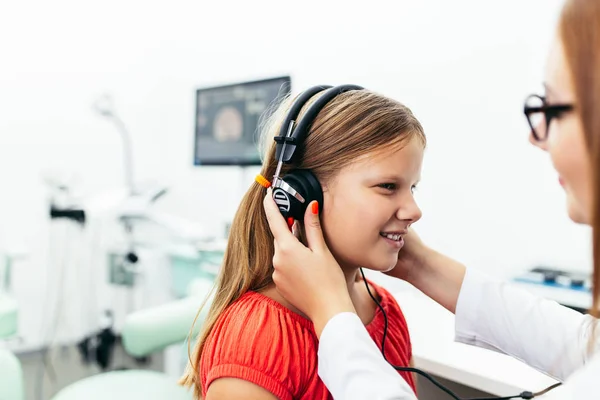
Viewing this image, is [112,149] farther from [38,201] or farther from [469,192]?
[469,192]

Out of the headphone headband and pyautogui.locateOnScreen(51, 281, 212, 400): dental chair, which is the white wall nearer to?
the headphone headband

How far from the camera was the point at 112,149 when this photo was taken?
2.86m

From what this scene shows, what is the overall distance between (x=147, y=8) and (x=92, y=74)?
0.54 m

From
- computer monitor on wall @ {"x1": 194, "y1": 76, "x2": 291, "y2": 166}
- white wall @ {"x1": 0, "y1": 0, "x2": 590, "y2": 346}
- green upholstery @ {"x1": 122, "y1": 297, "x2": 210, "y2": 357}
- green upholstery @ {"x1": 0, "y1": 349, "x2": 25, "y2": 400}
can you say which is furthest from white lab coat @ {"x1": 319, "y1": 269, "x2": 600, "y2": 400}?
computer monitor on wall @ {"x1": 194, "y1": 76, "x2": 291, "y2": 166}

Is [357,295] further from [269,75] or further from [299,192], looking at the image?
[269,75]

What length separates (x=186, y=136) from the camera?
287cm

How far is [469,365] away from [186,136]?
2.27 m

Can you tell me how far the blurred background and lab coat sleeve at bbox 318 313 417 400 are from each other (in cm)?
77

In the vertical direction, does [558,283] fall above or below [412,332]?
above

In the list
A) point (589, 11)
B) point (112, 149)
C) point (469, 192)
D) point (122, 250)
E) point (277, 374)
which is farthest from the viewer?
point (112, 149)

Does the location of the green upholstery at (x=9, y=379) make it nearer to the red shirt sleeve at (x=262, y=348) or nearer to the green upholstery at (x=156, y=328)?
the green upholstery at (x=156, y=328)

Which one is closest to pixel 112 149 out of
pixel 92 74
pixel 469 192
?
pixel 92 74

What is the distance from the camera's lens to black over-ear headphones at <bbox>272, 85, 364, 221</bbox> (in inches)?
28.6

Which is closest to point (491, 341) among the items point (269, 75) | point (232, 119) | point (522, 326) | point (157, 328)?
point (522, 326)
